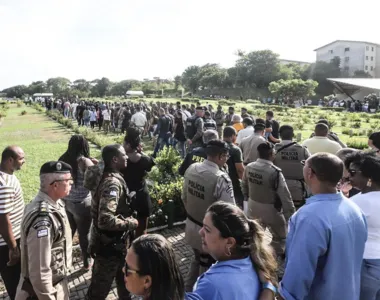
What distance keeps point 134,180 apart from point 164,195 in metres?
2.40

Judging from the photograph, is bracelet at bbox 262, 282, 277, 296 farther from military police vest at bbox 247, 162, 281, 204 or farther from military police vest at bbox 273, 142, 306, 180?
military police vest at bbox 273, 142, 306, 180

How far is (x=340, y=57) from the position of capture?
3246 inches

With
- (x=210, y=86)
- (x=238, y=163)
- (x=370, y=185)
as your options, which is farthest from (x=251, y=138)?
(x=210, y=86)

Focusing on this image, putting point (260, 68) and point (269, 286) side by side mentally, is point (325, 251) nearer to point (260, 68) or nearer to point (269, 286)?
point (269, 286)

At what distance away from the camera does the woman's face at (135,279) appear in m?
1.57

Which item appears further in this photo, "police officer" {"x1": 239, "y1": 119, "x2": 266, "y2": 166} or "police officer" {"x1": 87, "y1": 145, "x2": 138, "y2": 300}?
"police officer" {"x1": 239, "y1": 119, "x2": 266, "y2": 166}

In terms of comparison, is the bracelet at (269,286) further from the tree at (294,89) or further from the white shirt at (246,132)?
the tree at (294,89)

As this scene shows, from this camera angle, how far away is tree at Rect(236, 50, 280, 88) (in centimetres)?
7406

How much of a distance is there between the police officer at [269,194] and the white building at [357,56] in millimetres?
85587

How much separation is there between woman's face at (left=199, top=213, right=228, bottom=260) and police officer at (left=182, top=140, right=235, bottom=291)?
1575mm

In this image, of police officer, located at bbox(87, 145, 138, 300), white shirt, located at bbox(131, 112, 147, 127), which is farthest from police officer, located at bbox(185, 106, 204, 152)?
police officer, located at bbox(87, 145, 138, 300)

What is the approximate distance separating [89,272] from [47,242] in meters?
2.51

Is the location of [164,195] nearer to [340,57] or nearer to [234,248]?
[234,248]

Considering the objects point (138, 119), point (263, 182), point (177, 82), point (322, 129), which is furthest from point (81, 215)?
point (177, 82)
